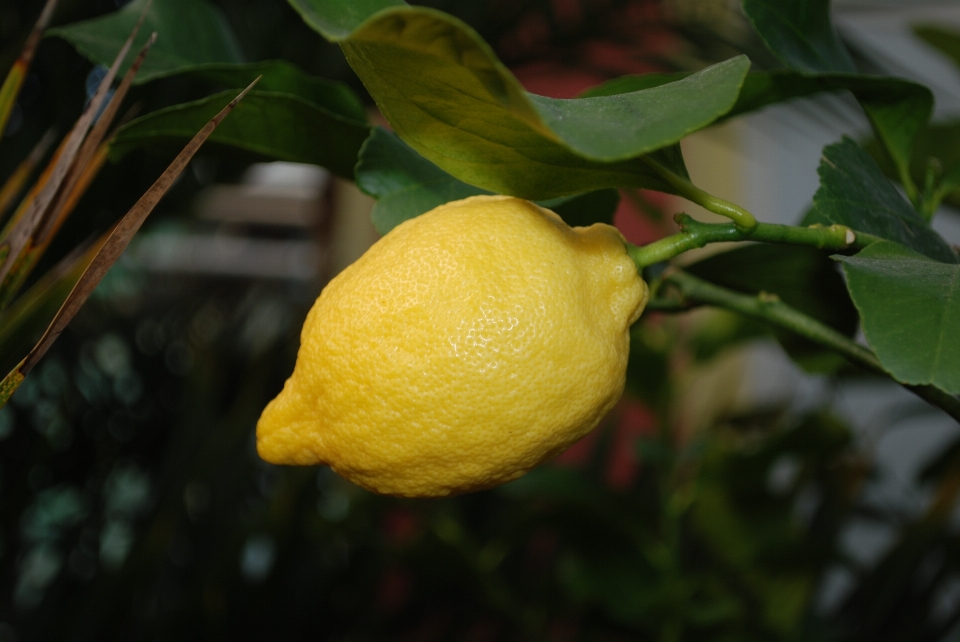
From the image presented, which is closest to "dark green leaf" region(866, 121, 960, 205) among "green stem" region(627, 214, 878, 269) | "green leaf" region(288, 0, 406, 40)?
"green stem" region(627, 214, 878, 269)

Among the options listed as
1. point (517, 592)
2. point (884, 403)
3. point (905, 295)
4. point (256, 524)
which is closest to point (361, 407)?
point (905, 295)

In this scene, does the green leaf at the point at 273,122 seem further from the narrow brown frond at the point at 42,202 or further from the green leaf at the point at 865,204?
the green leaf at the point at 865,204

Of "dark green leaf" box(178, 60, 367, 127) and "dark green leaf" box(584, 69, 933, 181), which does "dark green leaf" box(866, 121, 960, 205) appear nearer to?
"dark green leaf" box(584, 69, 933, 181)

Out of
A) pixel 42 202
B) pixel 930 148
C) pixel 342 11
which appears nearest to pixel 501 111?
pixel 342 11

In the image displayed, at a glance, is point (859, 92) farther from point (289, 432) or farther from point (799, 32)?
point (289, 432)

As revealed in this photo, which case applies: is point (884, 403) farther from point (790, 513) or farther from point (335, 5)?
point (335, 5)

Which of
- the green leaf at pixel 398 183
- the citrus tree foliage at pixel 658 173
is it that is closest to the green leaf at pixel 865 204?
the citrus tree foliage at pixel 658 173
